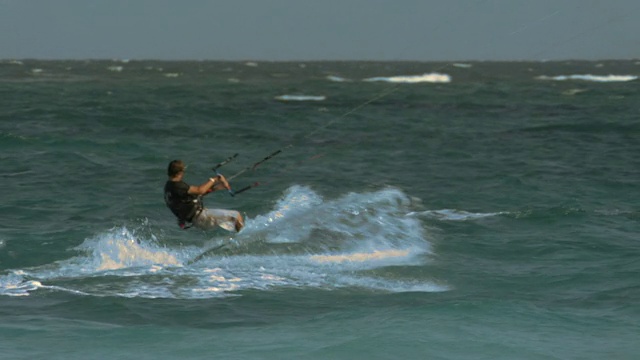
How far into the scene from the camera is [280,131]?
4191 cm

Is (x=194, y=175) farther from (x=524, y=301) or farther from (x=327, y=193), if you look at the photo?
(x=524, y=301)

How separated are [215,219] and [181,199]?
32.5 inches

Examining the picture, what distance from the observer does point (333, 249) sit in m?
Answer: 18.5

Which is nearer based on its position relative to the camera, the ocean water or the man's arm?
the ocean water

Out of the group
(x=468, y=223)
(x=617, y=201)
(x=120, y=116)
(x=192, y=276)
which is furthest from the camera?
(x=120, y=116)

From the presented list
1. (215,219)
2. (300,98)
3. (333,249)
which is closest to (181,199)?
(215,219)

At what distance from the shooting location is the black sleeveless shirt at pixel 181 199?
16047 millimetres

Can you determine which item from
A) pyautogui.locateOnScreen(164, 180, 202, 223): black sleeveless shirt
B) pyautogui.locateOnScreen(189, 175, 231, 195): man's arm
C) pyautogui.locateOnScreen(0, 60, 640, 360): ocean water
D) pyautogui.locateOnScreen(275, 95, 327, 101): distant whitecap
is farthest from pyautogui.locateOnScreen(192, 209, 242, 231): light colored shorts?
pyautogui.locateOnScreen(275, 95, 327, 101): distant whitecap

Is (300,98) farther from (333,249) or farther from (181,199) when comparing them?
(181,199)

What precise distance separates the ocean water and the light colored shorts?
27.3 inches

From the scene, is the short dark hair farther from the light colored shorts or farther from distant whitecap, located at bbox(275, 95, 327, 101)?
distant whitecap, located at bbox(275, 95, 327, 101)

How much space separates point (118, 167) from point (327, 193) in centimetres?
756

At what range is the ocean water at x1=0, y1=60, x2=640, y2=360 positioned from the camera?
1309 centimetres

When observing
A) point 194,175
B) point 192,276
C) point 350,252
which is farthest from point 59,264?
point 194,175
